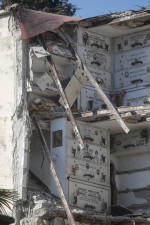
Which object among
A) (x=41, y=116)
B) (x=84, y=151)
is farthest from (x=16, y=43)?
(x=84, y=151)

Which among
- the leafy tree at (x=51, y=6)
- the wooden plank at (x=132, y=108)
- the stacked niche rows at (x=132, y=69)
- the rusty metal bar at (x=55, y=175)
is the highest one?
the leafy tree at (x=51, y=6)

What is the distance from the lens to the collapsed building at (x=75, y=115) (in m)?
23.6

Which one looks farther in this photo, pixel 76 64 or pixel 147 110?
pixel 76 64

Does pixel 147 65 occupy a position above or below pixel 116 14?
below

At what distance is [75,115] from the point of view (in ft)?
80.2

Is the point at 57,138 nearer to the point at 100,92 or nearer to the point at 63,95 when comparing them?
the point at 63,95

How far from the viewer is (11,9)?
80.0ft

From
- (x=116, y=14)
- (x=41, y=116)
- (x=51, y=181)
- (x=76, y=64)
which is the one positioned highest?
(x=116, y=14)

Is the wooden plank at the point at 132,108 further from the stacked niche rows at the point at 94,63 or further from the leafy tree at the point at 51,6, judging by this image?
the leafy tree at the point at 51,6

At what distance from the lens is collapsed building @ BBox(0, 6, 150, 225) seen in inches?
930

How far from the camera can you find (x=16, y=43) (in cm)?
2452

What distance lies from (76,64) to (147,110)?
3.08m

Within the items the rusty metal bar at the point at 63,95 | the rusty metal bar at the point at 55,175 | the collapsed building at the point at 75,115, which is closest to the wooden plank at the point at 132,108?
the collapsed building at the point at 75,115

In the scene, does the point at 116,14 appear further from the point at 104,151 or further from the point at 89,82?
the point at 104,151
